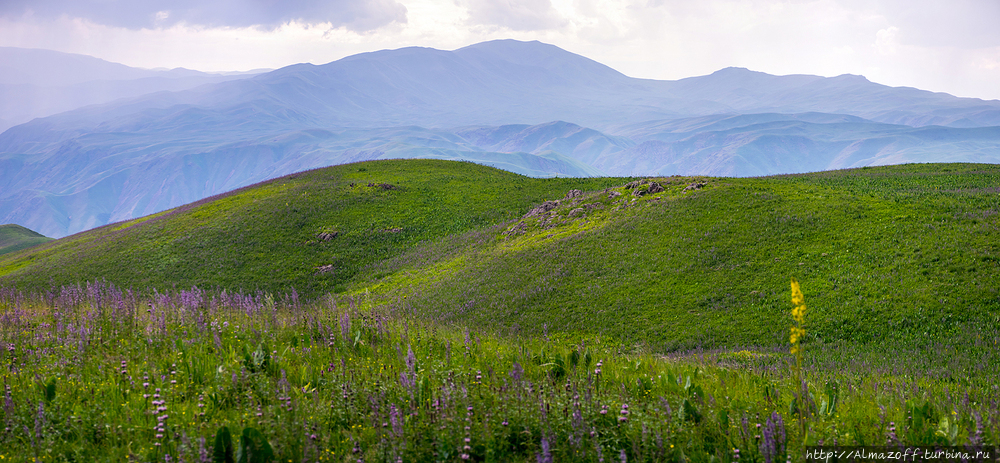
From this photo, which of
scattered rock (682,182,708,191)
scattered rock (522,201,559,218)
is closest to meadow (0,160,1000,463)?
scattered rock (522,201,559,218)

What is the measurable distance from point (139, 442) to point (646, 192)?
1535 inches

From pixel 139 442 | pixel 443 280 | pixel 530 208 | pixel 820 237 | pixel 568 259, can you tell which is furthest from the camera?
pixel 530 208

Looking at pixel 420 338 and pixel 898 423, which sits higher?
pixel 420 338

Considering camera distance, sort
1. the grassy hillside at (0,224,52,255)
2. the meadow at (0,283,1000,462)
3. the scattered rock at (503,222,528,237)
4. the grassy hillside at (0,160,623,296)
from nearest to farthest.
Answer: the meadow at (0,283,1000,462) → the scattered rock at (503,222,528,237) → the grassy hillside at (0,160,623,296) → the grassy hillside at (0,224,52,255)

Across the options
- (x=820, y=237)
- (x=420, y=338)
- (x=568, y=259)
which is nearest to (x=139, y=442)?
(x=420, y=338)

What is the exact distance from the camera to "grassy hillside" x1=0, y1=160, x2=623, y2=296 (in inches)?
1631

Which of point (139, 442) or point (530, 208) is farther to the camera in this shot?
point (530, 208)

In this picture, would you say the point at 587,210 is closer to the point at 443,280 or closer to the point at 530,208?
the point at 530,208

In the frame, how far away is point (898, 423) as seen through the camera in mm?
6598

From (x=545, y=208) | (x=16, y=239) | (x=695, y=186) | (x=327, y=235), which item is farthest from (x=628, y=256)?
(x=16, y=239)

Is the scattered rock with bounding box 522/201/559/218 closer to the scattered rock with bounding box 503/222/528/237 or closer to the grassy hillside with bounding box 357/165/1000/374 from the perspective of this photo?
the scattered rock with bounding box 503/222/528/237

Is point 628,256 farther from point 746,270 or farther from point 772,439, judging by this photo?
point 772,439

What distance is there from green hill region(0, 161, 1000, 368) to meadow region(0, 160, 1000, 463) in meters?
0.19

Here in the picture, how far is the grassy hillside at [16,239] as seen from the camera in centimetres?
9281
